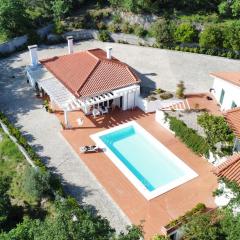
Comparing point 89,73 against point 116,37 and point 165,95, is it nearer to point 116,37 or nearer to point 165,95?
point 165,95

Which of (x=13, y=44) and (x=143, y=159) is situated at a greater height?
(x=13, y=44)

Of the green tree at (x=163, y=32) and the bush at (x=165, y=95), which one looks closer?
the bush at (x=165, y=95)

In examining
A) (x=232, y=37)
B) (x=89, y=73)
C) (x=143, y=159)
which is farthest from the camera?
(x=232, y=37)

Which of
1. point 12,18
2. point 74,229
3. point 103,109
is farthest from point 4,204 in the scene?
point 12,18

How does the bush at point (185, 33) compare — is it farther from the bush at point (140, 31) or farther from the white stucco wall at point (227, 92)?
the white stucco wall at point (227, 92)

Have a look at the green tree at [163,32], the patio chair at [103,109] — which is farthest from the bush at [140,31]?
the patio chair at [103,109]

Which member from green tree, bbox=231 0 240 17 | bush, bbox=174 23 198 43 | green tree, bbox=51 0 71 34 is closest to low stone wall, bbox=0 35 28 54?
green tree, bbox=51 0 71 34

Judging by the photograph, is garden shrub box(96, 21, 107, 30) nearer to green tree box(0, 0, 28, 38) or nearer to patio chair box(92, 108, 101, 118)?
green tree box(0, 0, 28, 38)

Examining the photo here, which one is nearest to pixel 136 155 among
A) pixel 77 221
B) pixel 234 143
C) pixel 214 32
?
pixel 234 143
